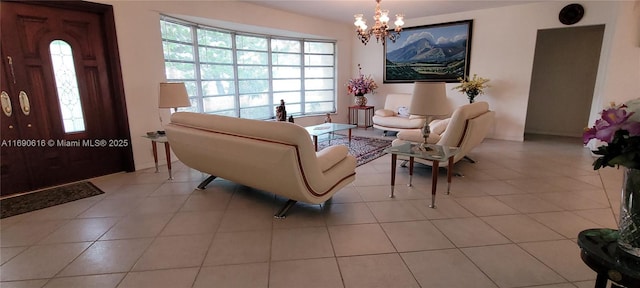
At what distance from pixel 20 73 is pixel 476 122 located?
16.6 ft

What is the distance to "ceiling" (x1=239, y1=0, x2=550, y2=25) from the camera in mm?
5250

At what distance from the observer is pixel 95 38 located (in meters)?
3.73

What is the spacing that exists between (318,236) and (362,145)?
3348mm

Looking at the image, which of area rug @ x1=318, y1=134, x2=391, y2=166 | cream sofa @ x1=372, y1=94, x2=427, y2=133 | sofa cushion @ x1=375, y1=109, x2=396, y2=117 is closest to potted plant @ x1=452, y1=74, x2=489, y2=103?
cream sofa @ x1=372, y1=94, x2=427, y2=133

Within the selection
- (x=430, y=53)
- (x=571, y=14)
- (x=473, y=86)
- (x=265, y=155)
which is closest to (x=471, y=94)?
(x=473, y=86)

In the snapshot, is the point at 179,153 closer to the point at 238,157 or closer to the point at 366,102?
the point at 238,157

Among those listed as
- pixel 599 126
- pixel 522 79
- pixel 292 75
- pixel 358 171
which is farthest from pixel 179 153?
pixel 522 79

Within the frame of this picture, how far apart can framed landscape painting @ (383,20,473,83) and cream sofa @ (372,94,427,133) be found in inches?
22.8

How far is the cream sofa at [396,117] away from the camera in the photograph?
6.00m

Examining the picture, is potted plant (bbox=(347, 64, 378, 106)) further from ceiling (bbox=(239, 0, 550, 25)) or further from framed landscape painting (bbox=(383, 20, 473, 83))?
ceiling (bbox=(239, 0, 550, 25))

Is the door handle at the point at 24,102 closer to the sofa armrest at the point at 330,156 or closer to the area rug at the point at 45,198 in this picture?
the area rug at the point at 45,198

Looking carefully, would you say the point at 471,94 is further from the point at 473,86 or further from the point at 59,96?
the point at 59,96

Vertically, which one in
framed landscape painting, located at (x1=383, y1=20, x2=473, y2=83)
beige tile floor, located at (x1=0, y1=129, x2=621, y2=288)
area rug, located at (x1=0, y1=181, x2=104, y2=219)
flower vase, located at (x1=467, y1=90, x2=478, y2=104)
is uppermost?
framed landscape painting, located at (x1=383, y1=20, x2=473, y2=83)

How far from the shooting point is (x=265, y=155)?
248 centimetres
